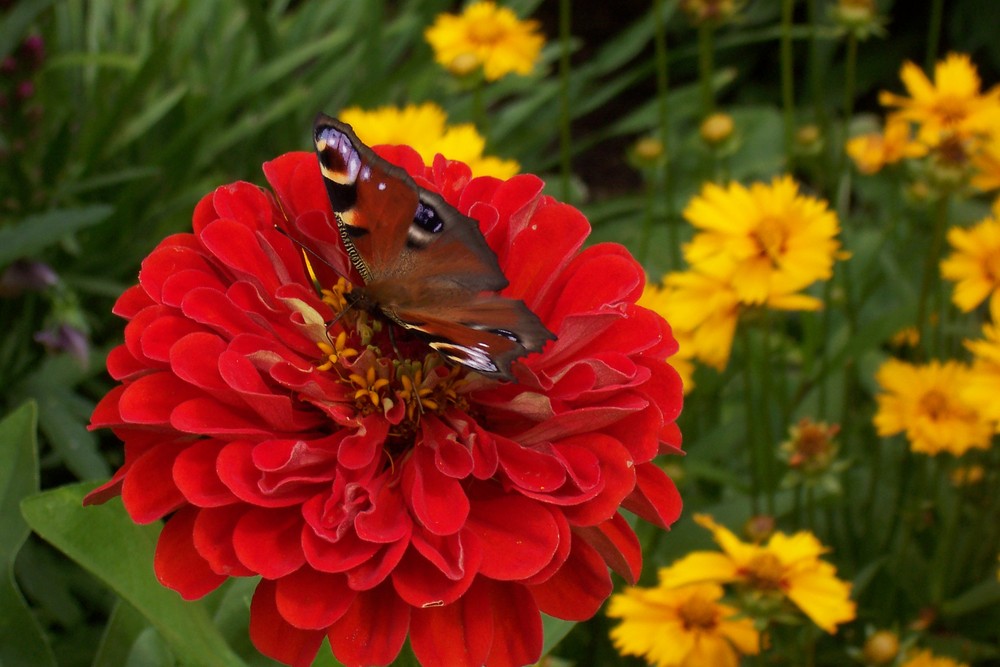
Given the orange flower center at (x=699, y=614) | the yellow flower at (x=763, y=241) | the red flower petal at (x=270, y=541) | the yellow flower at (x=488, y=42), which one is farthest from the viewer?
the yellow flower at (x=488, y=42)

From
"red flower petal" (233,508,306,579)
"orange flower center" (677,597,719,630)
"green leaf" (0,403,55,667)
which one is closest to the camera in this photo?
"red flower petal" (233,508,306,579)

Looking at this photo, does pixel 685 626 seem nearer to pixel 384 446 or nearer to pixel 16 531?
pixel 384 446

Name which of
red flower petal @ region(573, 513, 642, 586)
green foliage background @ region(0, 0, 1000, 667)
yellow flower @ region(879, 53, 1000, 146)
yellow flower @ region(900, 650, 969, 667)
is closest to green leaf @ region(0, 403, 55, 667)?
Answer: green foliage background @ region(0, 0, 1000, 667)

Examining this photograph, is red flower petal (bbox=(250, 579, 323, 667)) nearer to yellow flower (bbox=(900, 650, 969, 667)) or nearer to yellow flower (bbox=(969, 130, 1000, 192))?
yellow flower (bbox=(900, 650, 969, 667))

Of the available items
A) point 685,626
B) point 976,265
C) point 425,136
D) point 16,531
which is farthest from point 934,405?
point 16,531

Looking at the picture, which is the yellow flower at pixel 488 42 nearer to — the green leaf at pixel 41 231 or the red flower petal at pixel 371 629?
the green leaf at pixel 41 231

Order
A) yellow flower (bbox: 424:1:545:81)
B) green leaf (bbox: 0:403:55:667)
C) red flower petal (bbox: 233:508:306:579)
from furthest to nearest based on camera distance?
yellow flower (bbox: 424:1:545:81) < green leaf (bbox: 0:403:55:667) < red flower petal (bbox: 233:508:306:579)

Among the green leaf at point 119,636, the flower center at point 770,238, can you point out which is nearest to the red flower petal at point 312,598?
the green leaf at point 119,636
